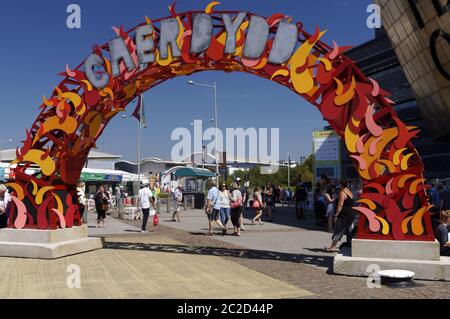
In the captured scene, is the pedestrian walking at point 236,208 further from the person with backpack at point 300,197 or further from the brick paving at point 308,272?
the person with backpack at point 300,197

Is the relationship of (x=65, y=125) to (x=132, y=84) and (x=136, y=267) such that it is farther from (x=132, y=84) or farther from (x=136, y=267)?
(x=136, y=267)

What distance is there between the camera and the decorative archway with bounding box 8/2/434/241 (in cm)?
846

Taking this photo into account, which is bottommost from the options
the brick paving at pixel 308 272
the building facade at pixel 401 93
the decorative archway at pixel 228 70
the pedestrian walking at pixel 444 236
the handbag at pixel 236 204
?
the brick paving at pixel 308 272

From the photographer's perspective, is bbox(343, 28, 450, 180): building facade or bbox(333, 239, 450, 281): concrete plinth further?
bbox(343, 28, 450, 180): building facade

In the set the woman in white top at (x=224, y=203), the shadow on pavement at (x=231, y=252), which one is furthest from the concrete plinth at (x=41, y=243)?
the woman in white top at (x=224, y=203)

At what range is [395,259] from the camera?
826cm

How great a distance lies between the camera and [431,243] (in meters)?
8.14

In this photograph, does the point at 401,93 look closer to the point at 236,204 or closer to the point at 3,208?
the point at 236,204

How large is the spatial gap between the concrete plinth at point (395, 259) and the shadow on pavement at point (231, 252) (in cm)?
67

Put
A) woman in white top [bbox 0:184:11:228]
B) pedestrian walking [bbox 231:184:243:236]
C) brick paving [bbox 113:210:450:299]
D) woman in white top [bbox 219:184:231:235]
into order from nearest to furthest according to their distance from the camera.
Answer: brick paving [bbox 113:210:450:299] → woman in white top [bbox 0:184:11:228] → pedestrian walking [bbox 231:184:243:236] → woman in white top [bbox 219:184:231:235]

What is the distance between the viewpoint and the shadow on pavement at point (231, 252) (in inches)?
396

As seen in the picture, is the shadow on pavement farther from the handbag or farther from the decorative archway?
the handbag

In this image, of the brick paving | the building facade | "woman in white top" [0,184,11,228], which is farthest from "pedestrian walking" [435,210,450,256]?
the building facade

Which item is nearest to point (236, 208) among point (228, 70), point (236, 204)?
point (236, 204)
